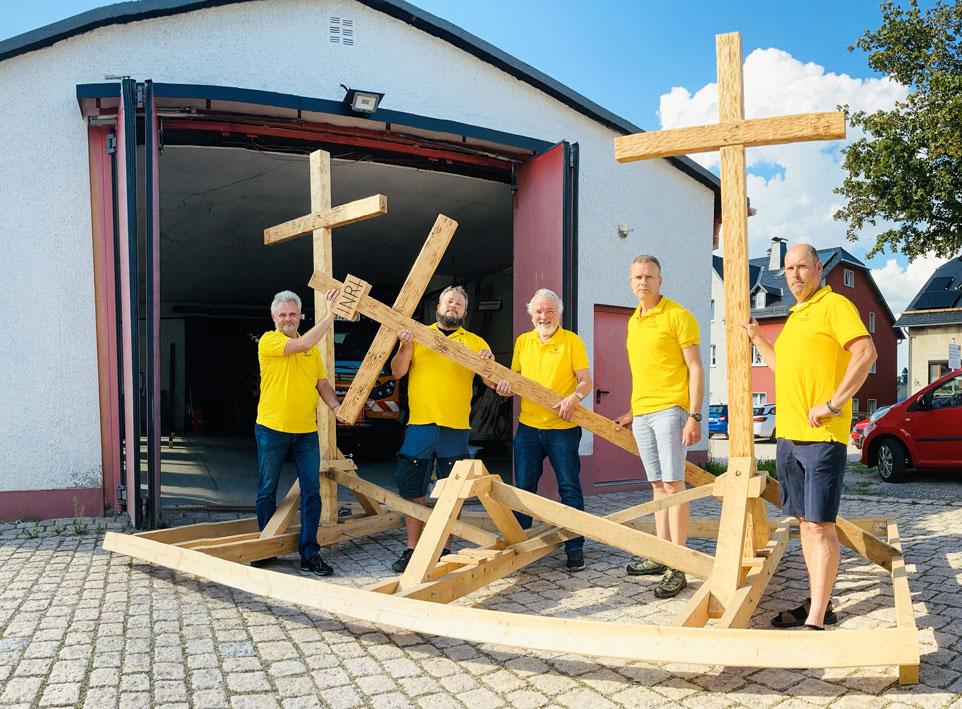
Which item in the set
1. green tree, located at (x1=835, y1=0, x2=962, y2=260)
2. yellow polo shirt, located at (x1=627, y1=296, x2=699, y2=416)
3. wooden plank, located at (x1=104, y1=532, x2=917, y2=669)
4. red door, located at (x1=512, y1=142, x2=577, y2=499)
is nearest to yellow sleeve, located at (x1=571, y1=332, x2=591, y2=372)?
yellow polo shirt, located at (x1=627, y1=296, x2=699, y2=416)

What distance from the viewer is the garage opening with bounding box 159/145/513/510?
8.67 metres

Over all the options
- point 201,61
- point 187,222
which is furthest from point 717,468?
point 187,222

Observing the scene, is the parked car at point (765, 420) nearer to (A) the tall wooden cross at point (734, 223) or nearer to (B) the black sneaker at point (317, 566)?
(B) the black sneaker at point (317, 566)

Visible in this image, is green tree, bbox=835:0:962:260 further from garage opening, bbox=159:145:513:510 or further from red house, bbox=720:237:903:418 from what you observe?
red house, bbox=720:237:903:418

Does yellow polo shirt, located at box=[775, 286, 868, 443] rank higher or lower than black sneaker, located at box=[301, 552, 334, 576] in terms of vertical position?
higher

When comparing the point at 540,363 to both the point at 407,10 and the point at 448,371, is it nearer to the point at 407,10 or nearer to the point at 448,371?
the point at 448,371

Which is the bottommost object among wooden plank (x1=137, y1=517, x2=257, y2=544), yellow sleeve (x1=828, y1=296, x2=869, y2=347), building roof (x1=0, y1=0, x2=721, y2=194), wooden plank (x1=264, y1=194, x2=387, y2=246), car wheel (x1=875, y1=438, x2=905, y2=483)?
car wheel (x1=875, y1=438, x2=905, y2=483)

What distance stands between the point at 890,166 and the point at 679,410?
13274mm

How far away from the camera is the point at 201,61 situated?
684 centimetres

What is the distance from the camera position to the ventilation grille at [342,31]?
727cm

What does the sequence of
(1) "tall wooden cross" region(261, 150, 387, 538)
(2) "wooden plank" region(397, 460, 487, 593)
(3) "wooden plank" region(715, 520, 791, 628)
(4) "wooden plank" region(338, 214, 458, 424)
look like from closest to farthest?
(3) "wooden plank" region(715, 520, 791, 628) → (2) "wooden plank" region(397, 460, 487, 593) → (4) "wooden plank" region(338, 214, 458, 424) → (1) "tall wooden cross" region(261, 150, 387, 538)

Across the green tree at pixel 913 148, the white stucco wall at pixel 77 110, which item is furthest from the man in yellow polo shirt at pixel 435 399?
the green tree at pixel 913 148

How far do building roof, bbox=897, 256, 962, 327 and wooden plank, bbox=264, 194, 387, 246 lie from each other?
108ft

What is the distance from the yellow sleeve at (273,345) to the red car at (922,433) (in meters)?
9.24
